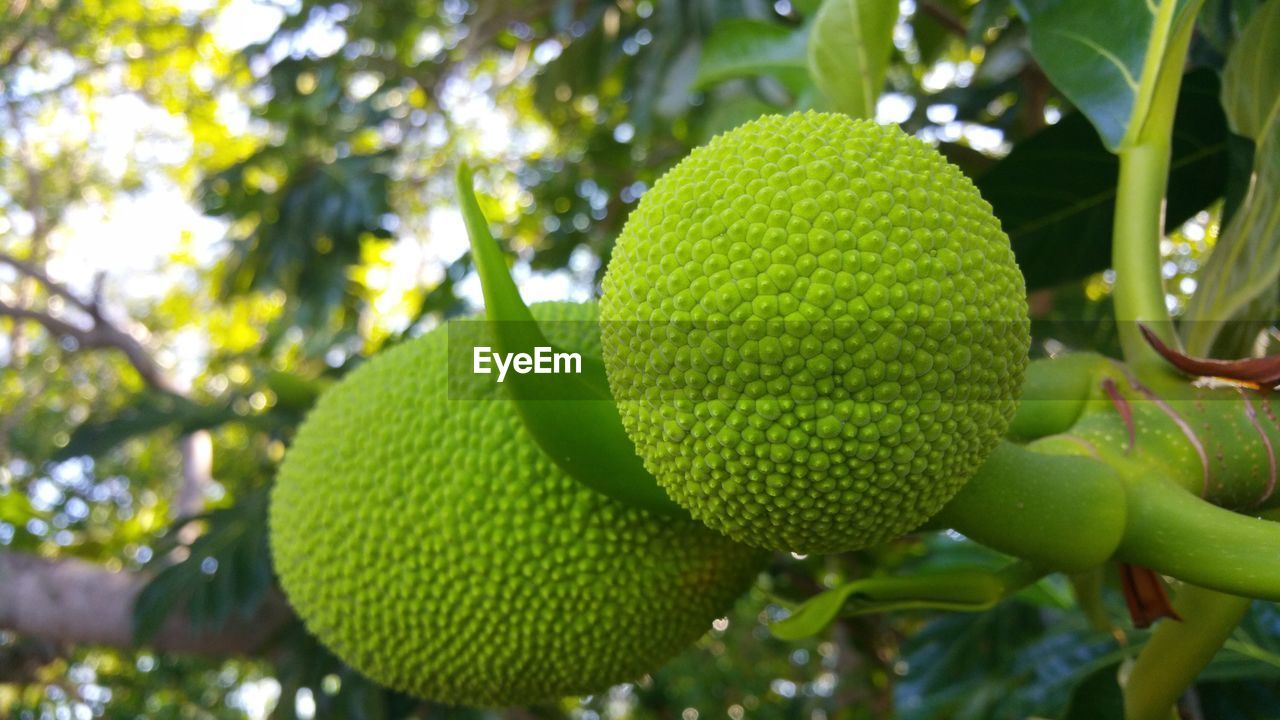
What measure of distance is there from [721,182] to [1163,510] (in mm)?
299

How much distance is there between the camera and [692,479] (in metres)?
0.50

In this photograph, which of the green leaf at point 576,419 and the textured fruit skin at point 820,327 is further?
the green leaf at point 576,419

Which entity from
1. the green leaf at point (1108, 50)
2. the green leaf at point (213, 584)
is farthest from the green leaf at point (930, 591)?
the green leaf at point (213, 584)

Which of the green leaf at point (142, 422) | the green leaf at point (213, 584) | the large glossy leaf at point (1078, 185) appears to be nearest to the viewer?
the large glossy leaf at point (1078, 185)

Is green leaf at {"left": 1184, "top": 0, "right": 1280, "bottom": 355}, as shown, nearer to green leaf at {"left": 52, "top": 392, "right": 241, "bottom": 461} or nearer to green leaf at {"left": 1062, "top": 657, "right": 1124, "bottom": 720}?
green leaf at {"left": 1062, "top": 657, "right": 1124, "bottom": 720}

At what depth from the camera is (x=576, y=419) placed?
586 millimetres

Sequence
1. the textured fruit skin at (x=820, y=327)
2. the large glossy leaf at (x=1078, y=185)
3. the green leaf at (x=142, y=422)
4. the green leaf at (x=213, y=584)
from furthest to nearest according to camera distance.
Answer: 1. the green leaf at (x=142, y=422)
2. the green leaf at (x=213, y=584)
3. the large glossy leaf at (x=1078, y=185)
4. the textured fruit skin at (x=820, y=327)

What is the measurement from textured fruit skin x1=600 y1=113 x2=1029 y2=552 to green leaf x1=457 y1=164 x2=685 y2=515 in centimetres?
8

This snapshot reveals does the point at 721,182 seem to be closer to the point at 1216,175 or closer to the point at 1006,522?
the point at 1006,522

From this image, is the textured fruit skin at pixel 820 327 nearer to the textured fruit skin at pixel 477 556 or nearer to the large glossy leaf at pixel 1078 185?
the textured fruit skin at pixel 477 556

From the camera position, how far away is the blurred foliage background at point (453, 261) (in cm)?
97

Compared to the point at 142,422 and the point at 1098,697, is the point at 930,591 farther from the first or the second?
the point at 142,422

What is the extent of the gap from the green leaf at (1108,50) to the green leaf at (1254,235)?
0.31 feet

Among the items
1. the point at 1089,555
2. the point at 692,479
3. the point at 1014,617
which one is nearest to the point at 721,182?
the point at 692,479
